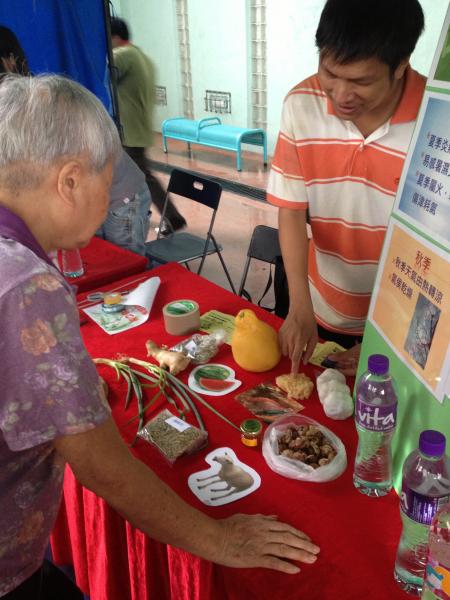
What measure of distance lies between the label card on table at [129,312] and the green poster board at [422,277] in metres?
0.88

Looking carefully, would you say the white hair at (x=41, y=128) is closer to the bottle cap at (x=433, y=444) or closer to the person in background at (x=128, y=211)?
the bottle cap at (x=433, y=444)

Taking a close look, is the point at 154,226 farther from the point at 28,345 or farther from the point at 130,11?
the point at 130,11

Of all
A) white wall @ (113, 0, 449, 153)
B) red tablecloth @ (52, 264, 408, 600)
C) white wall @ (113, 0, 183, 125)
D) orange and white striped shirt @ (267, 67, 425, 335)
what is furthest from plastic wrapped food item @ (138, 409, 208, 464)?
white wall @ (113, 0, 183, 125)

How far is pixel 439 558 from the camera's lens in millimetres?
688

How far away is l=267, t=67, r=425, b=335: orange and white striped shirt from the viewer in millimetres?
1368

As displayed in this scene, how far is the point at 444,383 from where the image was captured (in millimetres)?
825

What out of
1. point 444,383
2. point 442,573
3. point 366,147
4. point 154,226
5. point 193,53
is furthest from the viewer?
point 193,53

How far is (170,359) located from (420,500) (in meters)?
0.78

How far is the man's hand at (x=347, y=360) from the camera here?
1.35 metres

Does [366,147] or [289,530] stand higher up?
[366,147]

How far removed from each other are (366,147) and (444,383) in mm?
794

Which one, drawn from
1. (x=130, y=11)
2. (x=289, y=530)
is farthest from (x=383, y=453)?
(x=130, y=11)

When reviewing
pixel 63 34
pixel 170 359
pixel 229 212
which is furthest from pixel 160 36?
pixel 170 359

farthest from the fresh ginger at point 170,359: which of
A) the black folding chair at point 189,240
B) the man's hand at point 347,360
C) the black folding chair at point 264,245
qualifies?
the black folding chair at point 189,240
